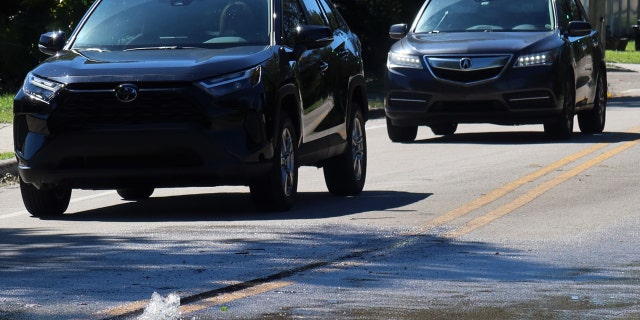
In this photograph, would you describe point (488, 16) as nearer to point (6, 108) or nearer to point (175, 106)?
point (6, 108)

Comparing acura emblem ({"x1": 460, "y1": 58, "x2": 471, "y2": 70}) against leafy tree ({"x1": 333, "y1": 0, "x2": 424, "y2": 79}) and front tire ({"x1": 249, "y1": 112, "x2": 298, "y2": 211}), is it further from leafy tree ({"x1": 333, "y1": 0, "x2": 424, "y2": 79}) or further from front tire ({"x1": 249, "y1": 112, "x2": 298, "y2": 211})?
leafy tree ({"x1": 333, "y1": 0, "x2": 424, "y2": 79})

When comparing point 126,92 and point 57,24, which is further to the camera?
point 57,24

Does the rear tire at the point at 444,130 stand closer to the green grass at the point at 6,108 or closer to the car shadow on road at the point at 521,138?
the car shadow on road at the point at 521,138

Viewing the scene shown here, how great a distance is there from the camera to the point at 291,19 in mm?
11844

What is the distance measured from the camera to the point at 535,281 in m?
7.85

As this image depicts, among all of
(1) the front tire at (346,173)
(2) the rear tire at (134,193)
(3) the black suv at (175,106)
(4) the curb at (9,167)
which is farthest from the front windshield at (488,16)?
(3) the black suv at (175,106)

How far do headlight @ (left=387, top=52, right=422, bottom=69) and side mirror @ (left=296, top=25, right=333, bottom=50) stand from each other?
6.31m

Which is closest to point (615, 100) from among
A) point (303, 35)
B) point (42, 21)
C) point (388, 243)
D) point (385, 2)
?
point (385, 2)

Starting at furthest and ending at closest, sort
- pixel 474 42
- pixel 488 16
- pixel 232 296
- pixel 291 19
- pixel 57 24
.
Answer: pixel 57 24 → pixel 488 16 → pixel 474 42 → pixel 291 19 → pixel 232 296

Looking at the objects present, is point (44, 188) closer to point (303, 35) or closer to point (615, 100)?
point (303, 35)

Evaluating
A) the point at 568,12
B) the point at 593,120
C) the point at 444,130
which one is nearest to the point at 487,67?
the point at 444,130

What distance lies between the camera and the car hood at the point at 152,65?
10.5 meters

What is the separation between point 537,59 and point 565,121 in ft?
2.80

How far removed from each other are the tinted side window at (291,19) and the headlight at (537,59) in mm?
5850
